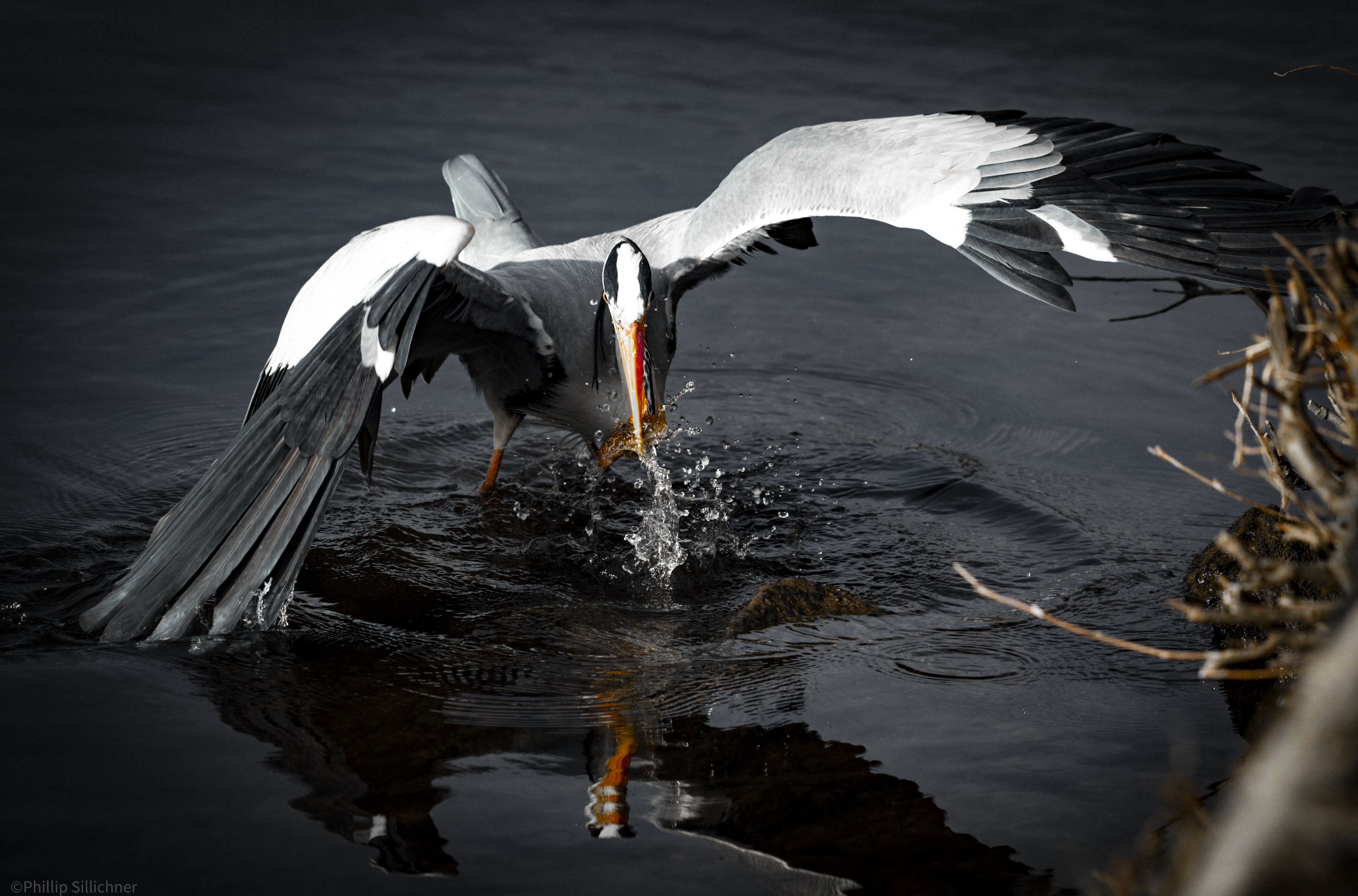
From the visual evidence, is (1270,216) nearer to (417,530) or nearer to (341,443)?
(341,443)

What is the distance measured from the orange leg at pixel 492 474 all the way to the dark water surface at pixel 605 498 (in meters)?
0.09

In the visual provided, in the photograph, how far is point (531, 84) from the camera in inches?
352

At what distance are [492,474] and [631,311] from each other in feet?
3.68

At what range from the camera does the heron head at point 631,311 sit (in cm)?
430

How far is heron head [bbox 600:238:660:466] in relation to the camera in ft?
14.1

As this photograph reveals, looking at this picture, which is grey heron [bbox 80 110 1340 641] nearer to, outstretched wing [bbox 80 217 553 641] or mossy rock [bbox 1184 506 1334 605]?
outstretched wing [bbox 80 217 553 641]

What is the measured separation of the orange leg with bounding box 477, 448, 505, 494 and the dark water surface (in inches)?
3.7

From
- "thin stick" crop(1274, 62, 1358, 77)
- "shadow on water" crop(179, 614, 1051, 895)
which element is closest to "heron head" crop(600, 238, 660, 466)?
"shadow on water" crop(179, 614, 1051, 895)

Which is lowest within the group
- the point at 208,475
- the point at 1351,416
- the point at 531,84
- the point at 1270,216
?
the point at 208,475

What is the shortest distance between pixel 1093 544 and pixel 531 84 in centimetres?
606

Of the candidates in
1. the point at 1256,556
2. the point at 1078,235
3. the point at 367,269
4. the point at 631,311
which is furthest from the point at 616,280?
the point at 1256,556

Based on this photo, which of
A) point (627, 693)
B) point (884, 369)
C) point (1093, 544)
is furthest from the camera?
point (884, 369)

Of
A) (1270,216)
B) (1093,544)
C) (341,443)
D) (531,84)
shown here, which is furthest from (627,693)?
(531,84)

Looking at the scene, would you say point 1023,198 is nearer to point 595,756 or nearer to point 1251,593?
point 1251,593
